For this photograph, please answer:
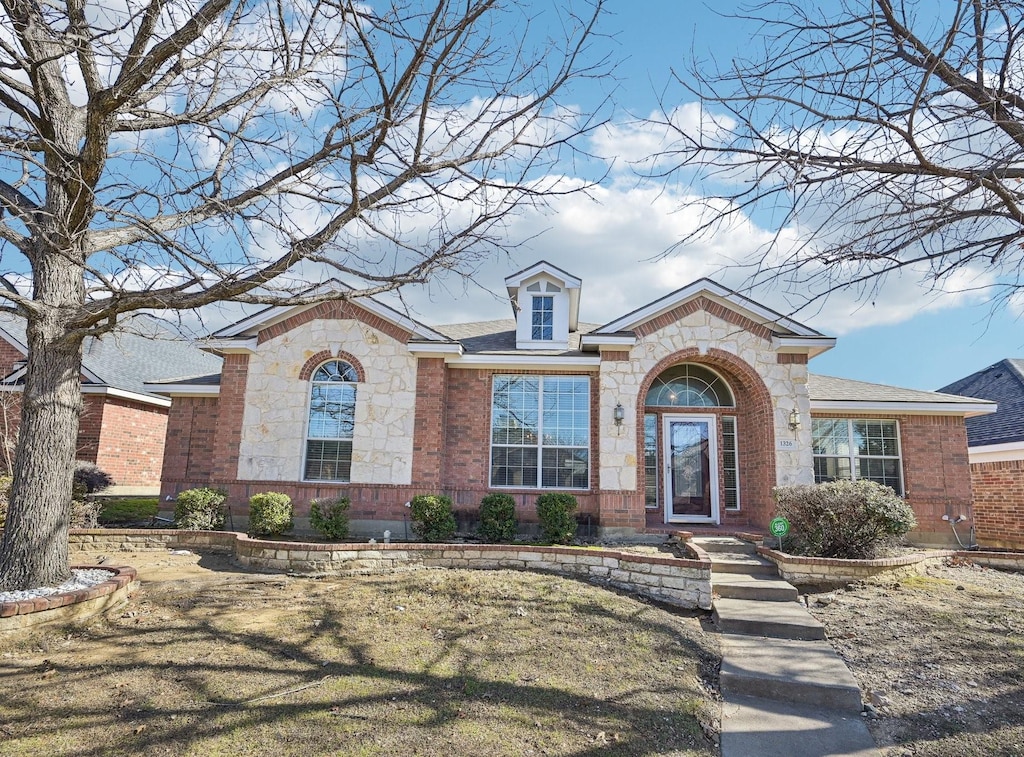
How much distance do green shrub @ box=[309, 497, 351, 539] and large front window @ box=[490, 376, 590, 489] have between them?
10.3 ft

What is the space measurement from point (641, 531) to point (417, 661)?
6742 mm

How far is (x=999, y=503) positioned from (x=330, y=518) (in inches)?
610

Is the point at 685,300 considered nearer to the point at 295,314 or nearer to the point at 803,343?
the point at 803,343

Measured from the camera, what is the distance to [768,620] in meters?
7.21

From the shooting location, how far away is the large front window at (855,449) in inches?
531

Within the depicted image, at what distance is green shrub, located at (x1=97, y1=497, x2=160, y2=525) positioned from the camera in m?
13.0

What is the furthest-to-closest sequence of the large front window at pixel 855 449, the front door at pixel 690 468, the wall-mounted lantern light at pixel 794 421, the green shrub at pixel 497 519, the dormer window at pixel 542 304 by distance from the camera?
the large front window at pixel 855 449 < the dormer window at pixel 542 304 < the front door at pixel 690 468 < the wall-mounted lantern light at pixel 794 421 < the green shrub at pixel 497 519

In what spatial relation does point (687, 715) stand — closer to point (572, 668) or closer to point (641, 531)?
point (572, 668)

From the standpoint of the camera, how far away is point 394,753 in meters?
4.16

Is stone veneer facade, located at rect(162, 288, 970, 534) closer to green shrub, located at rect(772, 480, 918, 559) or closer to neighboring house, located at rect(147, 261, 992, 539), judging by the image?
neighboring house, located at rect(147, 261, 992, 539)

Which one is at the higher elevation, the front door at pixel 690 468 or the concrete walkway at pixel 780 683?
the front door at pixel 690 468

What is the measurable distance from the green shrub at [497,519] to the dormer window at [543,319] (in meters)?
3.81

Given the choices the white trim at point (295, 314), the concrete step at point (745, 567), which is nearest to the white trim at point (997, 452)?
the concrete step at point (745, 567)

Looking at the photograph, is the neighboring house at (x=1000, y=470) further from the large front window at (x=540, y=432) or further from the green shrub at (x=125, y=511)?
the green shrub at (x=125, y=511)
